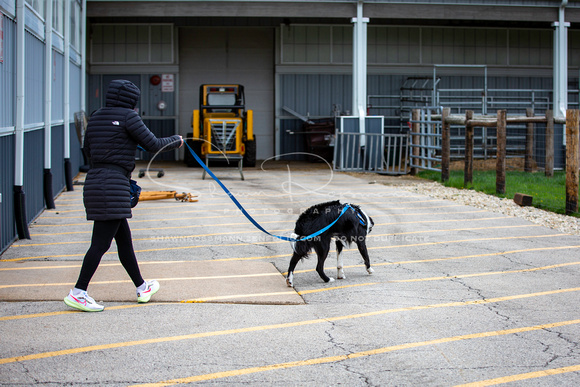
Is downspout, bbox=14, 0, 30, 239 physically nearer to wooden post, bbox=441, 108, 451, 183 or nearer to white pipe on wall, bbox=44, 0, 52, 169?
white pipe on wall, bbox=44, 0, 52, 169

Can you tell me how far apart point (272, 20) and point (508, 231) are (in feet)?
61.4

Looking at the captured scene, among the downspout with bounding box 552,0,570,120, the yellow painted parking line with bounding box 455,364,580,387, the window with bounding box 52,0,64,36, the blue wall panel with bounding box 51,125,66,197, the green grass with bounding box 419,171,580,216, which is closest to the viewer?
the yellow painted parking line with bounding box 455,364,580,387

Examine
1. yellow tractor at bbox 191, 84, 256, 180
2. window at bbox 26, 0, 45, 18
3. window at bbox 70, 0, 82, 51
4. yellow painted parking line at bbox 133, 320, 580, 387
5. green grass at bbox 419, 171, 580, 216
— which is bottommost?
yellow painted parking line at bbox 133, 320, 580, 387

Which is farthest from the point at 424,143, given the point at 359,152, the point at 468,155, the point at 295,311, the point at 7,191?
the point at 295,311

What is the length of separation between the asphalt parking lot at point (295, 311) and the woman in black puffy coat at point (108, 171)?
1.34 feet

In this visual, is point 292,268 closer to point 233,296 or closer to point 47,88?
point 233,296

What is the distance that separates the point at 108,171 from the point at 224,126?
1345cm

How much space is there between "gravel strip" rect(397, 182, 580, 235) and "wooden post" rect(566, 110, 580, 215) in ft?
0.97

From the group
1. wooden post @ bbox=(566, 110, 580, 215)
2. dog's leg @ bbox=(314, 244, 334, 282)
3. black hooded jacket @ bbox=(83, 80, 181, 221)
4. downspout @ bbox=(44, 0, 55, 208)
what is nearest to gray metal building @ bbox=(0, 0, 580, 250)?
wooden post @ bbox=(566, 110, 580, 215)

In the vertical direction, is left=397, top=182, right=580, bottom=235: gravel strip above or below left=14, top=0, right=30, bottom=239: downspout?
below

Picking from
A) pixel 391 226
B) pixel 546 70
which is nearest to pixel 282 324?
pixel 391 226

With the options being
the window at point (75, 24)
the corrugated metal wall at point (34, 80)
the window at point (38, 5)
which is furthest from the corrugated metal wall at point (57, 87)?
the window at point (75, 24)

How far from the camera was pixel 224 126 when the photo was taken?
1898 centimetres

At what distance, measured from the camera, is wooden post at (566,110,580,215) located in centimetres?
1143
